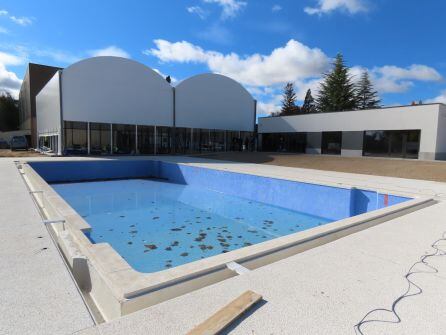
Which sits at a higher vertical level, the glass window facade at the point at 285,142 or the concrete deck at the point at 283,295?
the glass window facade at the point at 285,142

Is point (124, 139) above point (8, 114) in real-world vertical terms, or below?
below

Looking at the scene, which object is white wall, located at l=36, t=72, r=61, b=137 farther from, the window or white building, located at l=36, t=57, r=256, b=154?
the window

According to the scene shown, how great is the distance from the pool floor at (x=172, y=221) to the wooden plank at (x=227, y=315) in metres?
3.24

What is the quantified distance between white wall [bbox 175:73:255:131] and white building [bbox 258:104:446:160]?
2.41m

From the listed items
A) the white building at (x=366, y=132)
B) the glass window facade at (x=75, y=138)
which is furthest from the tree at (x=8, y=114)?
the white building at (x=366, y=132)

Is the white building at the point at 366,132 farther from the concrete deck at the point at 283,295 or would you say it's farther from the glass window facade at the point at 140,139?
the concrete deck at the point at 283,295

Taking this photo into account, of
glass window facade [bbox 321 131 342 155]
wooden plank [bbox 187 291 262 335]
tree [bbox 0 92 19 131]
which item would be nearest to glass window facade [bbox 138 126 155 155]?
glass window facade [bbox 321 131 342 155]

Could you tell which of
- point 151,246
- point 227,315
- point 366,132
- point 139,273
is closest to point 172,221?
point 151,246

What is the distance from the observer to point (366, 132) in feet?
67.5

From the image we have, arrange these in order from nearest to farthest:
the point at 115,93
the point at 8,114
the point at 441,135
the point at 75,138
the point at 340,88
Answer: the point at 441,135 → the point at 75,138 → the point at 115,93 → the point at 340,88 → the point at 8,114

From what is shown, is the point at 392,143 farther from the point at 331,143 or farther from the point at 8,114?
the point at 8,114

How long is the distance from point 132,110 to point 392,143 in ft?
59.9

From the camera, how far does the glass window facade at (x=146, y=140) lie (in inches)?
845

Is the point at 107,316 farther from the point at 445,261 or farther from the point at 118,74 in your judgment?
the point at 118,74
